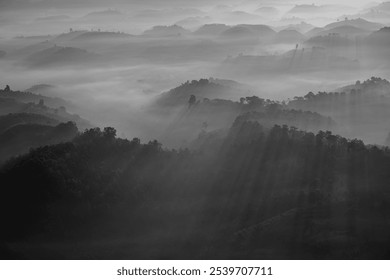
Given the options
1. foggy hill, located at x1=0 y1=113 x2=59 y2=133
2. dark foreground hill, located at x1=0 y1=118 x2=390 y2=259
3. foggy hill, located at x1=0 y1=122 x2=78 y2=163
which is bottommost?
dark foreground hill, located at x1=0 y1=118 x2=390 y2=259

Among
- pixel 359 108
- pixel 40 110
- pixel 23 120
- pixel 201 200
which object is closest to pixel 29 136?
pixel 23 120

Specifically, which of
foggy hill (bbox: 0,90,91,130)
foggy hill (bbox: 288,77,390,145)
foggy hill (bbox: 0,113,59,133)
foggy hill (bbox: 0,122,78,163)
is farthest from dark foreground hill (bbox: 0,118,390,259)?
foggy hill (bbox: 0,90,91,130)

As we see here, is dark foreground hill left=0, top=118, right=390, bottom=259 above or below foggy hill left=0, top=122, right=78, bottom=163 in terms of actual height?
below

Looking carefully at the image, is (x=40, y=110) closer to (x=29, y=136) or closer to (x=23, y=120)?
(x=23, y=120)

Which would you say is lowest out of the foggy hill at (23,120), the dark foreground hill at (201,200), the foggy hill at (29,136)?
the dark foreground hill at (201,200)

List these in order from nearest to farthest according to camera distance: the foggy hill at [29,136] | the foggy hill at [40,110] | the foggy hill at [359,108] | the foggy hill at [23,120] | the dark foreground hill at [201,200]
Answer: the dark foreground hill at [201,200]
the foggy hill at [29,136]
the foggy hill at [359,108]
the foggy hill at [23,120]
the foggy hill at [40,110]

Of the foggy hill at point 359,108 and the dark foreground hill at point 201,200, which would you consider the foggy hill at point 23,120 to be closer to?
the dark foreground hill at point 201,200

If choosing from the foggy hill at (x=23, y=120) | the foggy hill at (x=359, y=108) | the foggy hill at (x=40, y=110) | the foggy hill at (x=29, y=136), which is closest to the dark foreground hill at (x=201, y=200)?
the foggy hill at (x=29, y=136)

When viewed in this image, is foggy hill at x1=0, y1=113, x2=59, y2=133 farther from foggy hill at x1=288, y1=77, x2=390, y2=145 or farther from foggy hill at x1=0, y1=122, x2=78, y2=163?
foggy hill at x1=288, y1=77, x2=390, y2=145

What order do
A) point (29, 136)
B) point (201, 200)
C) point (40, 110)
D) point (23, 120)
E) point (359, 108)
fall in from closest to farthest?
point (201, 200), point (29, 136), point (23, 120), point (359, 108), point (40, 110)

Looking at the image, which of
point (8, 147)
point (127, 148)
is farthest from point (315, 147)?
point (8, 147)
